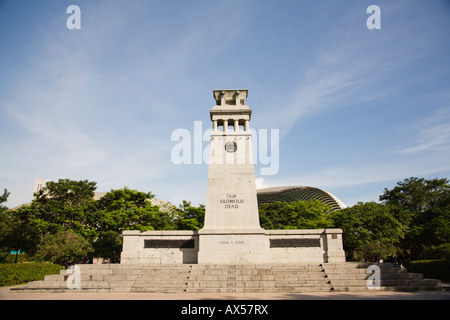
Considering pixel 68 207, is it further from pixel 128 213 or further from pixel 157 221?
pixel 157 221

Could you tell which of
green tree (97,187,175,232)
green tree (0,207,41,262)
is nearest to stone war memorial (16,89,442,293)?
green tree (97,187,175,232)

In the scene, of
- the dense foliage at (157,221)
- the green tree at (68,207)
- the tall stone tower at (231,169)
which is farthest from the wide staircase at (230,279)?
the green tree at (68,207)

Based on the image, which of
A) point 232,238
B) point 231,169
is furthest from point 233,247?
point 231,169

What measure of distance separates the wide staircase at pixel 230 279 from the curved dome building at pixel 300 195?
60.9 metres

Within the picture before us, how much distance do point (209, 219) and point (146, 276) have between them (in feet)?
20.3

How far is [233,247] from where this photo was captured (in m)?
21.2

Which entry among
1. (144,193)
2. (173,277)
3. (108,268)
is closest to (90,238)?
(144,193)

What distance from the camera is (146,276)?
59.8ft

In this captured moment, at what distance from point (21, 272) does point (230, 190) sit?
17.1 m

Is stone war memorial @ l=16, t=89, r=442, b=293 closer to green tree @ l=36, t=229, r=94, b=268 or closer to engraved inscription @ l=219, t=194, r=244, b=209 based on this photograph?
engraved inscription @ l=219, t=194, r=244, b=209

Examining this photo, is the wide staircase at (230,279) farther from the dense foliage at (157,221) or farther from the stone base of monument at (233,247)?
the dense foliage at (157,221)

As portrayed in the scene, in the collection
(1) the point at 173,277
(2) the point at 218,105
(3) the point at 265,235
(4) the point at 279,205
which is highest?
(2) the point at 218,105

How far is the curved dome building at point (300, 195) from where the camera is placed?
79.6 m
